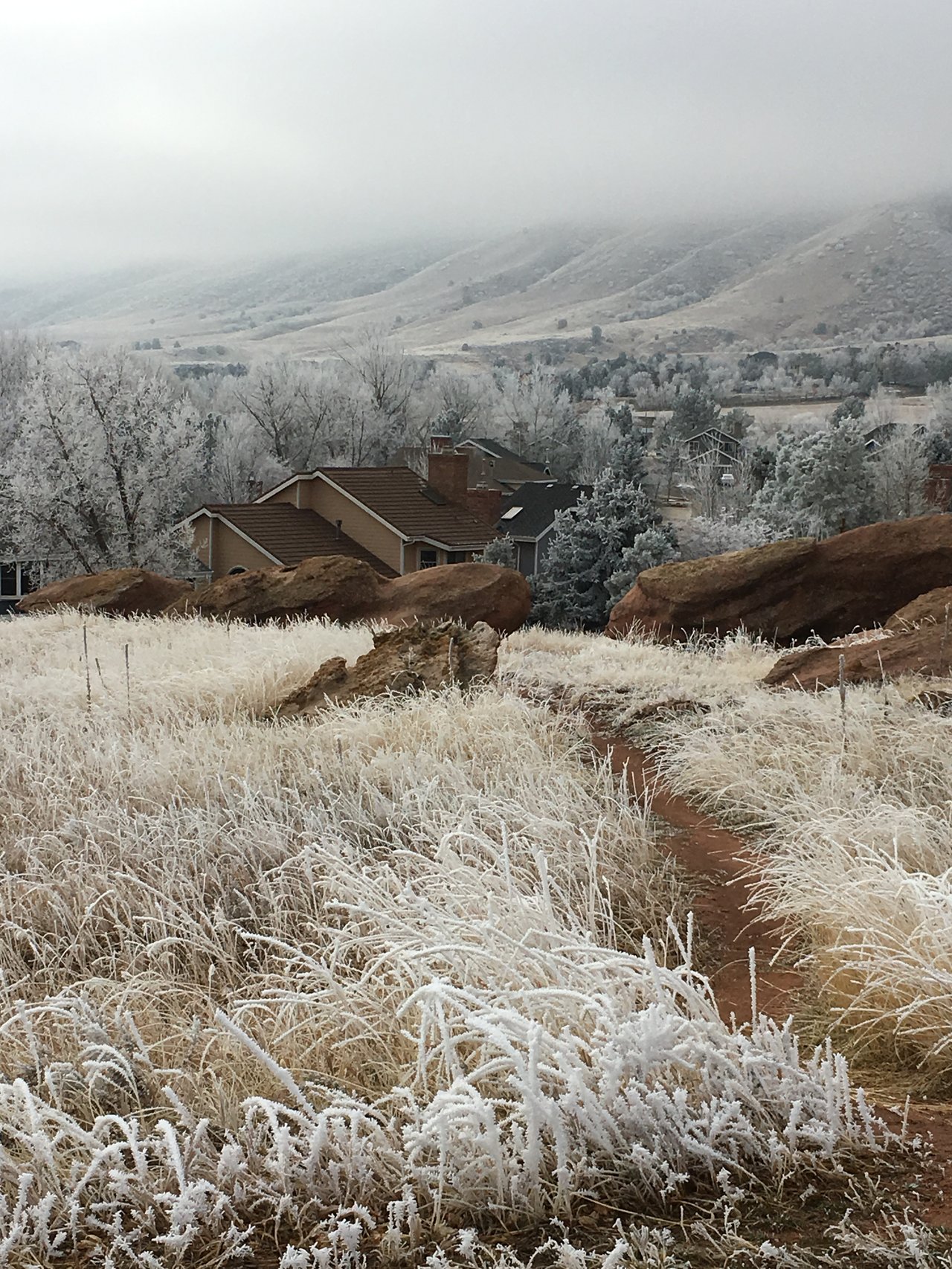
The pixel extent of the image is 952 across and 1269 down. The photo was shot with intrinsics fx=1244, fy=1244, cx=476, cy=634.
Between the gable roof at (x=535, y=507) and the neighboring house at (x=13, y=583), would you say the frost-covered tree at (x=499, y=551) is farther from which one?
the neighboring house at (x=13, y=583)

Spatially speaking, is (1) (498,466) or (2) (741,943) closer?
(2) (741,943)

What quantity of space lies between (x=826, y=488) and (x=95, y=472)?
1004 inches

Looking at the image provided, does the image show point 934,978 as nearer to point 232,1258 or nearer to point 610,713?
point 232,1258

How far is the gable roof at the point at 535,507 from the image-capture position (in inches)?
2020

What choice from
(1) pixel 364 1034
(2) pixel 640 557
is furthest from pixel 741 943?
(2) pixel 640 557

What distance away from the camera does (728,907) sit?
5.04m

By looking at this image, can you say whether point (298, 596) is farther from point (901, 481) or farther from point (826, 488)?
point (901, 481)

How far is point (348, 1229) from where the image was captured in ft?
8.67

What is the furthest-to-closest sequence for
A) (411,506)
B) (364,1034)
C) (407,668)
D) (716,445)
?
(716,445) → (411,506) → (407,668) → (364,1034)

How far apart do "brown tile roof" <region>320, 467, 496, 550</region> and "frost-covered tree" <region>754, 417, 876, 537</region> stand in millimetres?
12116

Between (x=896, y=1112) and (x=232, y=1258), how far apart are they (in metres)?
1.70

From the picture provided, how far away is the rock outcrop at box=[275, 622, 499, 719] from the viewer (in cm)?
811

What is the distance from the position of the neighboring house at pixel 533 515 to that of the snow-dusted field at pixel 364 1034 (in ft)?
145

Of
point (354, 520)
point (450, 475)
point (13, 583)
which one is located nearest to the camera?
point (13, 583)
